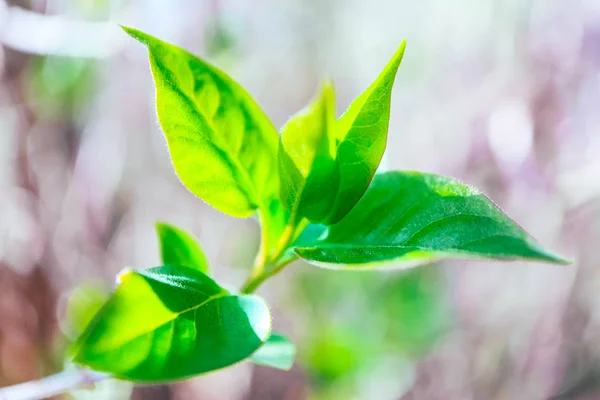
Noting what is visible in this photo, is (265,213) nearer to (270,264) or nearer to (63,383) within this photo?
(270,264)

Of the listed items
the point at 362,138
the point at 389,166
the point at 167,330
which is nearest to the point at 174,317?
the point at 167,330

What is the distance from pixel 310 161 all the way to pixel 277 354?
0.40 feet

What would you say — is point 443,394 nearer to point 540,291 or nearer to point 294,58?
point 540,291

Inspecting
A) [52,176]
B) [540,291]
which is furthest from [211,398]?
[540,291]

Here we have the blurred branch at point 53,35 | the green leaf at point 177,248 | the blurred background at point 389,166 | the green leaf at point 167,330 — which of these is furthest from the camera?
the blurred background at point 389,166

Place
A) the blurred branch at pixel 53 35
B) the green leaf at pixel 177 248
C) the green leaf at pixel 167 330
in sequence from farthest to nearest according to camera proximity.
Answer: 1. the blurred branch at pixel 53 35
2. the green leaf at pixel 177 248
3. the green leaf at pixel 167 330

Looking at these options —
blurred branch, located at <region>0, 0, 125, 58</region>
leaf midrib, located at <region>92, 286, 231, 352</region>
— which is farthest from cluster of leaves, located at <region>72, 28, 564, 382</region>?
blurred branch, located at <region>0, 0, 125, 58</region>

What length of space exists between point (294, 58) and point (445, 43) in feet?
1.39

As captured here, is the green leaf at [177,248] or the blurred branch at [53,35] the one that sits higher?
the blurred branch at [53,35]

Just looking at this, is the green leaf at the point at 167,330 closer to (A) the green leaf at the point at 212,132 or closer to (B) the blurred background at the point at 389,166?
(A) the green leaf at the point at 212,132

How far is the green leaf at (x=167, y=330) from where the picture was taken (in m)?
0.18

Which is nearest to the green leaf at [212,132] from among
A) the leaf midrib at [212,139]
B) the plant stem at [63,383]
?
the leaf midrib at [212,139]

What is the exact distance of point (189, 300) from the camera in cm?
21

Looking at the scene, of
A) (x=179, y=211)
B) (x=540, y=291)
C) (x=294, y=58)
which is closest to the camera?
(x=540, y=291)
